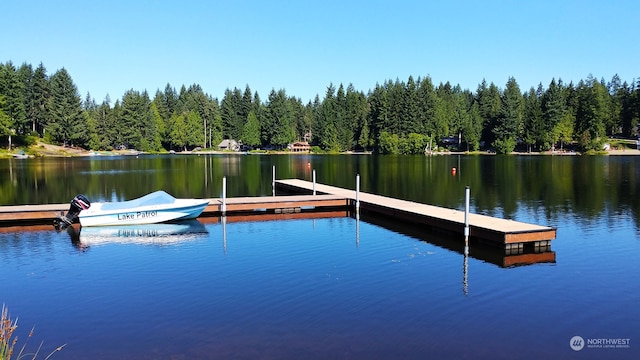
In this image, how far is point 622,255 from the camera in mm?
20203

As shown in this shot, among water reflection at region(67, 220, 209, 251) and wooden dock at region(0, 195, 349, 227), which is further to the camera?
wooden dock at region(0, 195, 349, 227)

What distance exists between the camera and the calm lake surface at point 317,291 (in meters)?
11.6

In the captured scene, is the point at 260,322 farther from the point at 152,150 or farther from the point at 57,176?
the point at 152,150

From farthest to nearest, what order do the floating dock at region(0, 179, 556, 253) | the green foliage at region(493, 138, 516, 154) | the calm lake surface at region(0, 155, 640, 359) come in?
the green foliage at region(493, 138, 516, 154), the floating dock at region(0, 179, 556, 253), the calm lake surface at region(0, 155, 640, 359)

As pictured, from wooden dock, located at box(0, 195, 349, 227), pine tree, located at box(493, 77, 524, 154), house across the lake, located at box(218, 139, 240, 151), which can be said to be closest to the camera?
wooden dock, located at box(0, 195, 349, 227)

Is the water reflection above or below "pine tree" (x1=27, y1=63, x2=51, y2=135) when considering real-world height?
below

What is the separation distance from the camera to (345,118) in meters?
156

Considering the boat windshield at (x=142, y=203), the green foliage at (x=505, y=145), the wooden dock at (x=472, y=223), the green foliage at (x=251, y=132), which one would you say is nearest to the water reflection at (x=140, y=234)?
the boat windshield at (x=142, y=203)

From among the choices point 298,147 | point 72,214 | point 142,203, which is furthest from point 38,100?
point 142,203

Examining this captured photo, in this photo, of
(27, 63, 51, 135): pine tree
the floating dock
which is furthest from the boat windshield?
(27, 63, 51, 135): pine tree

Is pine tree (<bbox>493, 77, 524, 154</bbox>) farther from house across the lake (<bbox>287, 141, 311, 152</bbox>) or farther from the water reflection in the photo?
the water reflection

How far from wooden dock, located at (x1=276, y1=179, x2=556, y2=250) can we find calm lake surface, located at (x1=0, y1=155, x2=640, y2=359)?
2.25ft

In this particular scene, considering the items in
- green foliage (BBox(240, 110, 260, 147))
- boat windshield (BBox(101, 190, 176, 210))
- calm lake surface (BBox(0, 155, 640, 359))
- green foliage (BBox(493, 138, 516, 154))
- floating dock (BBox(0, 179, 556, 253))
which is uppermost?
green foliage (BBox(240, 110, 260, 147))

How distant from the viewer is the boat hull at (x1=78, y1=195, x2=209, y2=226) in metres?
26.7
